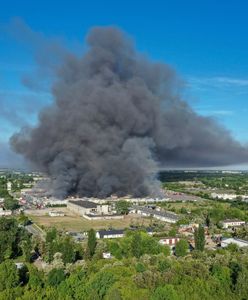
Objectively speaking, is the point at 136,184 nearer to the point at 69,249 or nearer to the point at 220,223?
the point at 220,223

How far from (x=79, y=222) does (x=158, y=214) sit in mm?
5148

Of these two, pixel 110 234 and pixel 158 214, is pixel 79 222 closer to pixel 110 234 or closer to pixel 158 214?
pixel 158 214

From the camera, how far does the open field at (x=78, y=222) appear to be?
23.6 meters

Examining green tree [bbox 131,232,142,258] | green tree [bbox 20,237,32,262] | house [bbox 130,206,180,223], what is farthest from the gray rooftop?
green tree [bbox 20,237,32,262]

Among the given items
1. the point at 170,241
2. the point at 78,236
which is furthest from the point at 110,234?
the point at 170,241

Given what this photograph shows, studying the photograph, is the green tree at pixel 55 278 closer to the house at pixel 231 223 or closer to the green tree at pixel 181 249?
the green tree at pixel 181 249

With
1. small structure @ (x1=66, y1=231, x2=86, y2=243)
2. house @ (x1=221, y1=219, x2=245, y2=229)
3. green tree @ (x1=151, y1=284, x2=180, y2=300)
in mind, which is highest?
green tree @ (x1=151, y1=284, x2=180, y2=300)

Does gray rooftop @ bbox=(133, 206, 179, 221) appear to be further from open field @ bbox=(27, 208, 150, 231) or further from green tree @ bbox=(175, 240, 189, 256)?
green tree @ bbox=(175, 240, 189, 256)

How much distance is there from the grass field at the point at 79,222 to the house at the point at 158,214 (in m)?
0.99

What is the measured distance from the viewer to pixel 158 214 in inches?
1079

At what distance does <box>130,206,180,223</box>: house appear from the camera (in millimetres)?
25583

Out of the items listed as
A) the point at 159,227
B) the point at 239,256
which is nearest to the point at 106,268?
the point at 239,256

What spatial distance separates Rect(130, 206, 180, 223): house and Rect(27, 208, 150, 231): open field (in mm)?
882

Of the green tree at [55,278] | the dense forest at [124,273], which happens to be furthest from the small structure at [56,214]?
the green tree at [55,278]
